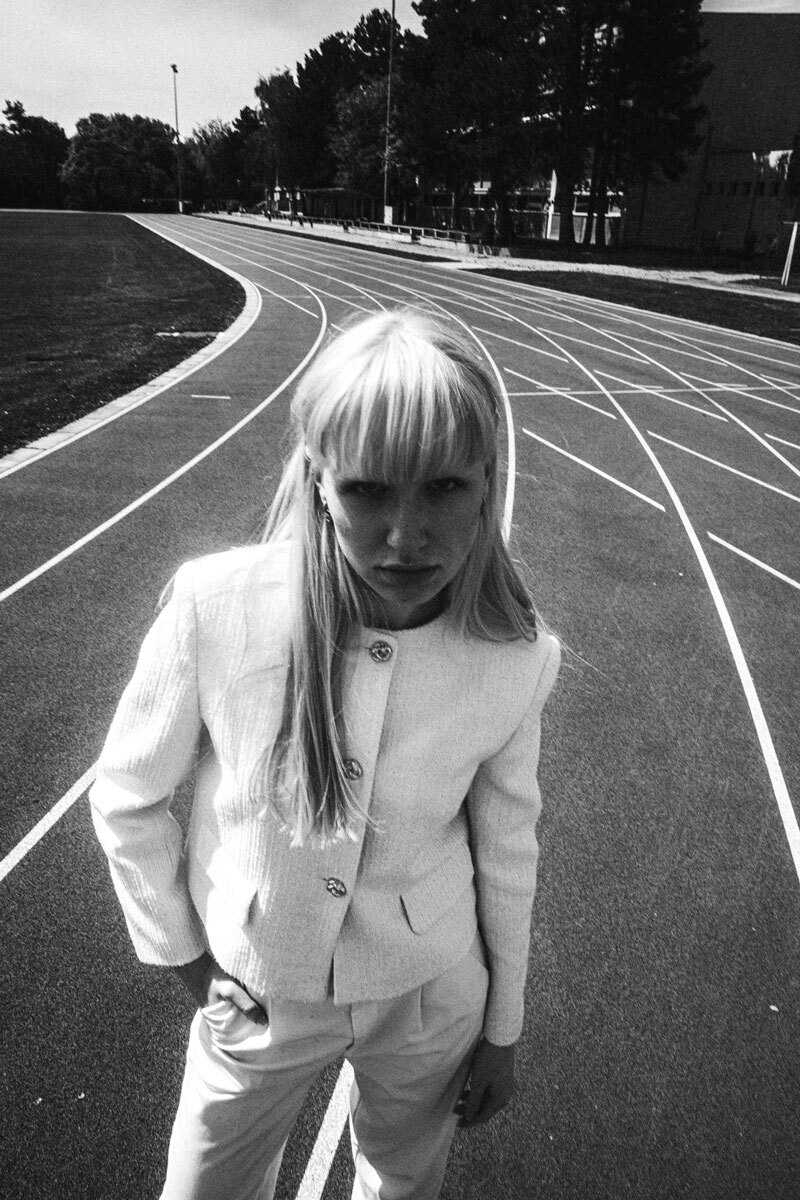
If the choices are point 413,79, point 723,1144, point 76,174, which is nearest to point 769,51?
point 413,79

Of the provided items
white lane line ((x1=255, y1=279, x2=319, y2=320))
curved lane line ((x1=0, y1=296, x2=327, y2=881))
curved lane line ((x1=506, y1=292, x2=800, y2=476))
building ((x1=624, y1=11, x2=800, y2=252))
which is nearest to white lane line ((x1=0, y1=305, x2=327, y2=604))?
curved lane line ((x1=0, y1=296, x2=327, y2=881))

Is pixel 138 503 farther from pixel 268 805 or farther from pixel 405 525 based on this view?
pixel 405 525

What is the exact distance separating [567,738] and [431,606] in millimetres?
3155

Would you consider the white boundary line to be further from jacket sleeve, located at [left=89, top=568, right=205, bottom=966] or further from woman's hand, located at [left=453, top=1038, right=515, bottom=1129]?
woman's hand, located at [left=453, top=1038, right=515, bottom=1129]

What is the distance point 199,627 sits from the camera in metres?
1.37

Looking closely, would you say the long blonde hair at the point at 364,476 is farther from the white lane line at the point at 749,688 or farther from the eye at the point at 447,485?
A: the white lane line at the point at 749,688

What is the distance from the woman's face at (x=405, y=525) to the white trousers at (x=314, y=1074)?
769 mm

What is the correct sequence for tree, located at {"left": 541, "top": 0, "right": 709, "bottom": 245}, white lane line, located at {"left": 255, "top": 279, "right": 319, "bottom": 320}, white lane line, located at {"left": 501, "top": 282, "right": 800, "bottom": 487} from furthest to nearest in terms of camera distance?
tree, located at {"left": 541, "top": 0, "right": 709, "bottom": 245}
white lane line, located at {"left": 255, "top": 279, "right": 319, "bottom": 320}
white lane line, located at {"left": 501, "top": 282, "right": 800, "bottom": 487}

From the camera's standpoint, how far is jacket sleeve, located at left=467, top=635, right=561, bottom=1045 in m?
1.50

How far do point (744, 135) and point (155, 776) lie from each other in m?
55.8

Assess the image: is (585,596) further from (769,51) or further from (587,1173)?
(769,51)

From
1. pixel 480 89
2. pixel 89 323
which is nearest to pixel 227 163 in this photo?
pixel 480 89

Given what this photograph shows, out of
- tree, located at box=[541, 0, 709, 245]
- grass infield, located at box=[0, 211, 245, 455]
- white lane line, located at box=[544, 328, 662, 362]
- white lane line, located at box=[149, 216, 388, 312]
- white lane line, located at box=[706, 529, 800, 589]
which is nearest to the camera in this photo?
white lane line, located at box=[706, 529, 800, 589]

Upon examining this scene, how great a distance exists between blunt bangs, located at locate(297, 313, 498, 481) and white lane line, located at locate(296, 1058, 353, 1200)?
214 cm
